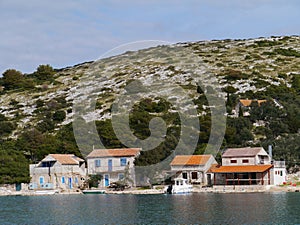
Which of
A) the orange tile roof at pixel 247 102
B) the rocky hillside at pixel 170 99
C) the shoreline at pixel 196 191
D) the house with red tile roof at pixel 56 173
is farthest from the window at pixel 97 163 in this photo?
the orange tile roof at pixel 247 102

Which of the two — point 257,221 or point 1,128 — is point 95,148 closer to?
point 1,128

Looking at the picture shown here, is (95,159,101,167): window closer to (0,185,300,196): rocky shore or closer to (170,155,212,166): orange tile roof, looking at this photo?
(0,185,300,196): rocky shore

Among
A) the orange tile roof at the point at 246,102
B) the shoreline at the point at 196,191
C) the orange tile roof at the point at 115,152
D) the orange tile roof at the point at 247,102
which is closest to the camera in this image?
the shoreline at the point at 196,191

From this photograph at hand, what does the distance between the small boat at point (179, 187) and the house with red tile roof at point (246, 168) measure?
3.81 m

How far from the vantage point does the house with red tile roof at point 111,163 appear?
71250mm

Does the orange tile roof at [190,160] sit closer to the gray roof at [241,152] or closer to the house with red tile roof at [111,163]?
the gray roof at [241,152]

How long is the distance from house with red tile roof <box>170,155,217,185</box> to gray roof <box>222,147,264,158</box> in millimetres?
2203

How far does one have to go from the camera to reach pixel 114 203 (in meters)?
52.2

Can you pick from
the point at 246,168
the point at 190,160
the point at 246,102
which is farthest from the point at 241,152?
the point at 246,102

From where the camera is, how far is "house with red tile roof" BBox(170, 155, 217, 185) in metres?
67.3

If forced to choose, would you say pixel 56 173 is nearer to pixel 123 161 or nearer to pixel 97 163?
pixel 97 163

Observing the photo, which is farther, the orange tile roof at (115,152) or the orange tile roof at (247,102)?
the orange tile roof at (247,102)

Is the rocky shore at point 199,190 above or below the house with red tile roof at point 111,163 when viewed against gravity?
below

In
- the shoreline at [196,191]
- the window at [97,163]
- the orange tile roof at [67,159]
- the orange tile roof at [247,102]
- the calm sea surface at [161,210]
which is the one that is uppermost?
the orange tile roof at [247,102]
